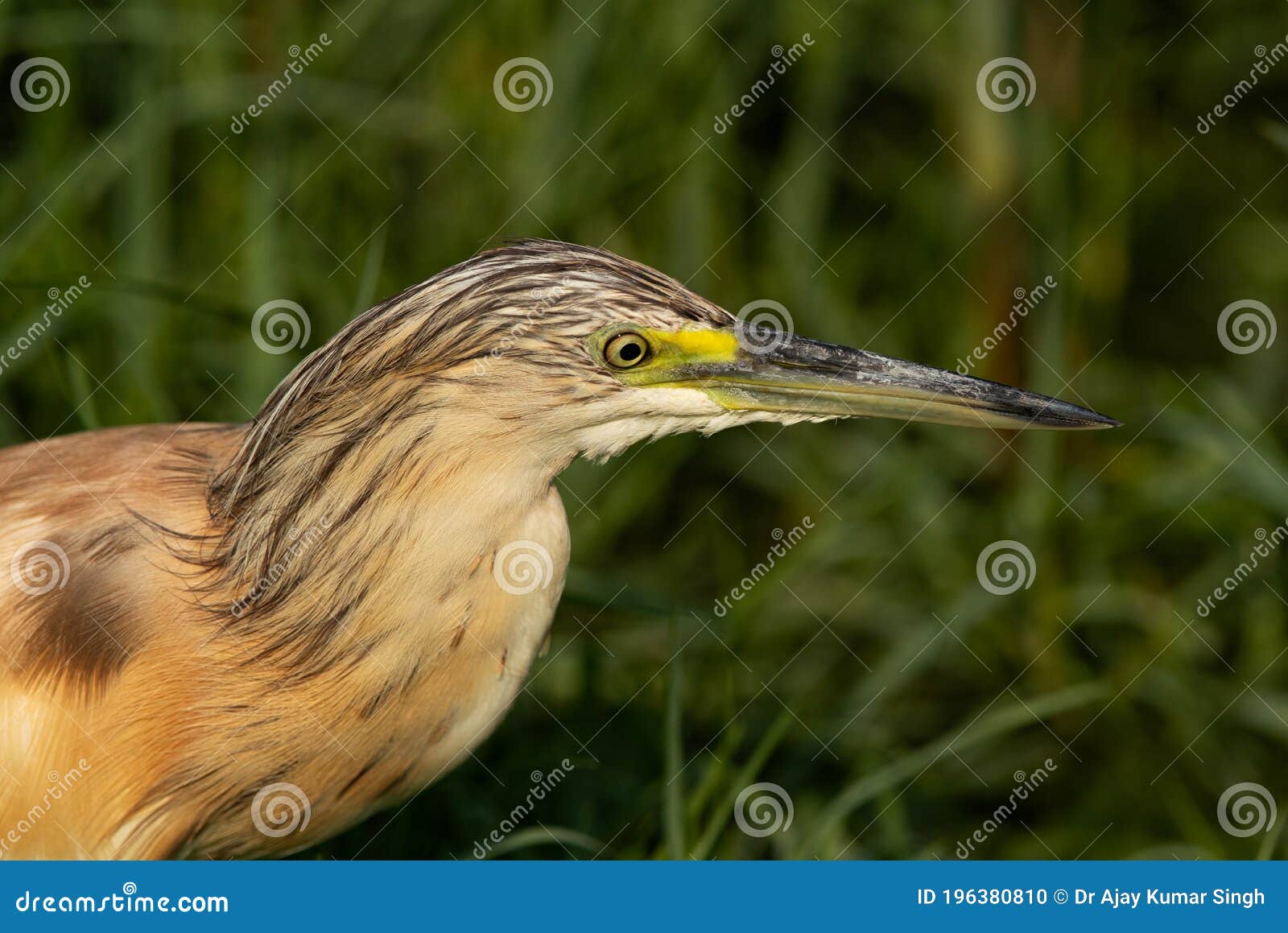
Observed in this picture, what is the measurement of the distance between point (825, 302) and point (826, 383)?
7.26 feet

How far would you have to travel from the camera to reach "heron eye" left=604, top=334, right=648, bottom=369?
232 cm

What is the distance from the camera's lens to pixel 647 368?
7.77ft

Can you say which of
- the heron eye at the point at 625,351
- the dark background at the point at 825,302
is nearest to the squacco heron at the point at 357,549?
the heron eye at the point at 625,351

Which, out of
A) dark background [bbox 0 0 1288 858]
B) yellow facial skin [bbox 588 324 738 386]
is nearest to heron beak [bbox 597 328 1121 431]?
yellow facial skin [bbox 588 324 738 386]

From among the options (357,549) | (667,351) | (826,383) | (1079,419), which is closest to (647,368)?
(667,351)

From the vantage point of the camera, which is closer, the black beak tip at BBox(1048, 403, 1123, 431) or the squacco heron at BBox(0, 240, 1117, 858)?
the squacco heron at BBox(0, 240, 1117, 858)

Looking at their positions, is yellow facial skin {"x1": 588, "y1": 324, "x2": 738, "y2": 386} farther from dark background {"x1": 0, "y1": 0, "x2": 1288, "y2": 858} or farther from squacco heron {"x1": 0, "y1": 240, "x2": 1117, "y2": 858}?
dark background {"x1": 0, "y1": 0, "x2": 1288, "y2": 858}

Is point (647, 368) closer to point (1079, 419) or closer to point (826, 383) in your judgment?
point (826, 383)

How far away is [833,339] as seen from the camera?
4484 mm

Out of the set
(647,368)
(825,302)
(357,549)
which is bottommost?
(357,549)

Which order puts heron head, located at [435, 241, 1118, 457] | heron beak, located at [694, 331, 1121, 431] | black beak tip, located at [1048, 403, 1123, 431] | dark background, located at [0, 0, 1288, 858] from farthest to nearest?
1. dark background, located at [0, 0, 1288, 858]
2. black beak tip, located at [1048, 403, 1123, 431]
3. heron beak, located at [694, 331, 1121, 431]
4. heron head, located at [435, 241, 1118, 457]

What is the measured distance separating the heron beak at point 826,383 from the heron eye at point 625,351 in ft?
0.06

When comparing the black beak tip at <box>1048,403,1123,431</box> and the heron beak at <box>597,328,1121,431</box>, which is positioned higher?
the black beak tip at <box>1048,403,1123,431</box>

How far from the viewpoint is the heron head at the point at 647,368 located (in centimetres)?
232
